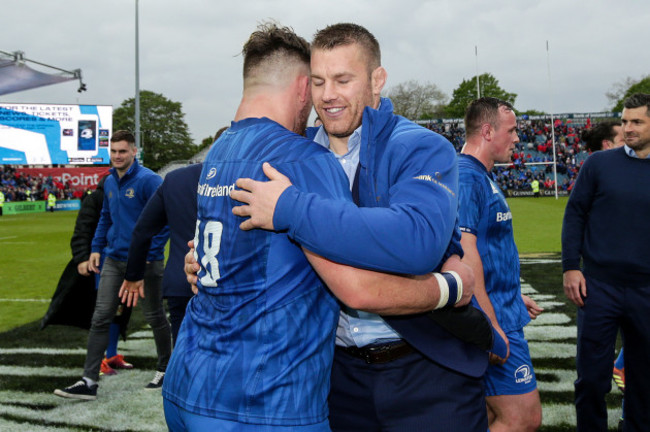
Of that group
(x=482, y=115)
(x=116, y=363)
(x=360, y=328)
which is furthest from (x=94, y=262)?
(x=360, y=328)

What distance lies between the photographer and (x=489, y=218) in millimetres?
3408

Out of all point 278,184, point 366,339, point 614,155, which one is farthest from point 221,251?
point 614,155

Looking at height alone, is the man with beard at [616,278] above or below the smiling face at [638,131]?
below

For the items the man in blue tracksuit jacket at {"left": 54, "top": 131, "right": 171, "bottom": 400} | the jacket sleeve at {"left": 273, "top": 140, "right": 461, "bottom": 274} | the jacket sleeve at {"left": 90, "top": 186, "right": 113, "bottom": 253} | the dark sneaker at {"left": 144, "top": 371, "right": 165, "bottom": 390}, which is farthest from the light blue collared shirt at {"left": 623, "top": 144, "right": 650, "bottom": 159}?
the jacket sleeve at {"left": 90, "top": 186, "right": 113, "bottom": 253}

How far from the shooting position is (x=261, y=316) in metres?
1.77

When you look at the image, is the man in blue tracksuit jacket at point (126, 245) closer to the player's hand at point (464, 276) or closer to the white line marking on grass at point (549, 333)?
the white line marking on grass at point (549, 333)

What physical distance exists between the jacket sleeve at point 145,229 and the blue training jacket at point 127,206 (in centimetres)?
104

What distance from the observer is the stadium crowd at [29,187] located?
47469 millimetres

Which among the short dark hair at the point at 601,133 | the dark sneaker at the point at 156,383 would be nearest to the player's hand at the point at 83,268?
the dark sneaker at the point at 156,383

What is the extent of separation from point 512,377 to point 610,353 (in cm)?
129

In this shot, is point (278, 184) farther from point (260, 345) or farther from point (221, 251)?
point (260, 345)

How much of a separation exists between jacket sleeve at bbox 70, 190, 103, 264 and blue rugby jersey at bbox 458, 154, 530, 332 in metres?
4.65

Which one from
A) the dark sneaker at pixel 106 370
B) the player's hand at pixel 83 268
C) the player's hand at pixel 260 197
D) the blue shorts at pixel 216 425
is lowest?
the dark sneaker at pixel 106 370

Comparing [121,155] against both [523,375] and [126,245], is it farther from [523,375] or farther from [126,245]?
[523,375]
